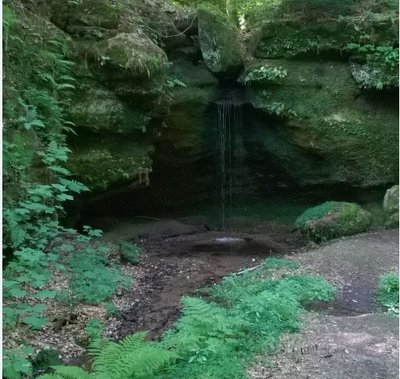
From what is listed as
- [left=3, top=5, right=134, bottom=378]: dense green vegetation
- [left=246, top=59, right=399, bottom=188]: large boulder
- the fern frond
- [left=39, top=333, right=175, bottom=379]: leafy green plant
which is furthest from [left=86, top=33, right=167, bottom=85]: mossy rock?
the fern frond

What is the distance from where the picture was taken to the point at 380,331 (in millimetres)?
5219

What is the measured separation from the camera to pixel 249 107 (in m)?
13.7

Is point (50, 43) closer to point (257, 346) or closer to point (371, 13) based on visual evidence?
point (257, 346)

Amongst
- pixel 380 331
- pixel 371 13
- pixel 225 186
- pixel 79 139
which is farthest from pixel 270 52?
pixel 380 331

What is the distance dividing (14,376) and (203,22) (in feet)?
36.1

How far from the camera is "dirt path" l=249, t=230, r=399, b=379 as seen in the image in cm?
440

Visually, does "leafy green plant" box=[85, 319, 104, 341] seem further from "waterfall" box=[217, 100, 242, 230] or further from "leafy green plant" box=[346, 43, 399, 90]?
"leafy green plant" box=[346, 43, 399, 90]

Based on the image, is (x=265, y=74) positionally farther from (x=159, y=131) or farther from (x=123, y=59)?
(x=123, y=59)

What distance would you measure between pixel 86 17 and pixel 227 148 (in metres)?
6.12

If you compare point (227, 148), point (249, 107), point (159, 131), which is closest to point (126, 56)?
point (159, 131)

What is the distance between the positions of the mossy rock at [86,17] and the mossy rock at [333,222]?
5962 mm

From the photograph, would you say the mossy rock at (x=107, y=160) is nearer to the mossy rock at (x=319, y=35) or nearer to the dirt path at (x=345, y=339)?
the dirt path at (x=345, y=339)

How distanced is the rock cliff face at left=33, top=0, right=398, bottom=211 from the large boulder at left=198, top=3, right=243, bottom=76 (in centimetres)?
3

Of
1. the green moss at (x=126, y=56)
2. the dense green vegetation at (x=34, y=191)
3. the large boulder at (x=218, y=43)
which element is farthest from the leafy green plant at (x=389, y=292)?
the large boulder at (x=218, y=43)
